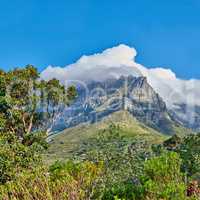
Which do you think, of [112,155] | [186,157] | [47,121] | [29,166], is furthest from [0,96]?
[112,155]

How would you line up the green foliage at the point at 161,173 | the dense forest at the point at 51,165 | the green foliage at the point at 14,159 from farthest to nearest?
the green foliage at the point at 14,159, the green foliage at the point at 161,173, the dense forest at the point at 51,165

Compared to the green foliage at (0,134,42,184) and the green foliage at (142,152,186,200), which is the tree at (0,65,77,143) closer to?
the green foliage at (0,134,42,184)

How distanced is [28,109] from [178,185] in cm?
2219

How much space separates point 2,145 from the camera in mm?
26172

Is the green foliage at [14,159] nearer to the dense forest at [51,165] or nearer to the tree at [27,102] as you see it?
the dense forest at [51,165]

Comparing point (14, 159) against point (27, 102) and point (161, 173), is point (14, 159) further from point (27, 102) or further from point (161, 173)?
point (27, 102)

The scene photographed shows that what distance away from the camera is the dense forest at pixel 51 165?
17500 millimetres

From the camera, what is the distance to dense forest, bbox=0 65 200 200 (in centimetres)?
1750

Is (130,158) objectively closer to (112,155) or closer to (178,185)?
(112,155)

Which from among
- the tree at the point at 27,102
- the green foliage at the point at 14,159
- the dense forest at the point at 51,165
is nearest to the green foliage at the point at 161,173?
the dense forest at the point at 51,165

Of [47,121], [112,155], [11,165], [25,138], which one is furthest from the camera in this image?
[112,155]

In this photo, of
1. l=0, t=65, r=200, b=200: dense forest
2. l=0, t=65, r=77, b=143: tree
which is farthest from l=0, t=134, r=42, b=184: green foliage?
l=0, t=65, r=77, b=143: tree

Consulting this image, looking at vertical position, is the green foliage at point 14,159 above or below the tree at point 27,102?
below

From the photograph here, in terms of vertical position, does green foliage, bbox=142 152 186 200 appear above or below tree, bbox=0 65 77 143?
below
